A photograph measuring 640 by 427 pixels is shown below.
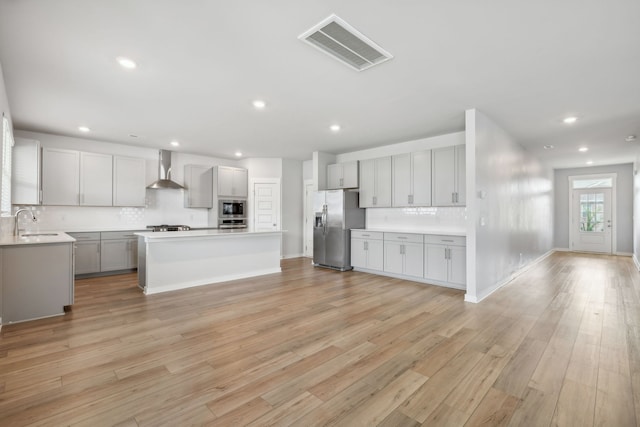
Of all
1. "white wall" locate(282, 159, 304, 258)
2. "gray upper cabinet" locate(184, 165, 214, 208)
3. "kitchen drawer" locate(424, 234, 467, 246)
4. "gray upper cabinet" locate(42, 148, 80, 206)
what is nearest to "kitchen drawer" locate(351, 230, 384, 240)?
"kitchen drawer" locate(424, 234, 467, 246)

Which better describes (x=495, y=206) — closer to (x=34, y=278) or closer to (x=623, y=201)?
(x=34, y=278)

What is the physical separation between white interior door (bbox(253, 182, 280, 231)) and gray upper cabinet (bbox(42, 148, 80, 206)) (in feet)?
11.9

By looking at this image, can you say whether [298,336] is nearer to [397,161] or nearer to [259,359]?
[259,359]

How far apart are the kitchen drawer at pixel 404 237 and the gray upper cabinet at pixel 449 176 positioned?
0.69 m

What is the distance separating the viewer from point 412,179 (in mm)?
5594

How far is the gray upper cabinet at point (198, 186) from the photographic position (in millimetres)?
7047

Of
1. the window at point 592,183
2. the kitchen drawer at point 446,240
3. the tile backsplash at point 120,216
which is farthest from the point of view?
the window at point 592,183

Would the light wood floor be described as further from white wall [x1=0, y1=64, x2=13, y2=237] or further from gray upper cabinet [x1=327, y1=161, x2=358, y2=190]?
gray upper cabinet [x1=327, y1=161, x2=358, y2=190]

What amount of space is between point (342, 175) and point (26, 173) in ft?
19.1

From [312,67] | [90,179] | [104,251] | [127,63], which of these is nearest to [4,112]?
[127,63]

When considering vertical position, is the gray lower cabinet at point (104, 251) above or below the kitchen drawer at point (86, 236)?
below

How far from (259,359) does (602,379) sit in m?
2.59

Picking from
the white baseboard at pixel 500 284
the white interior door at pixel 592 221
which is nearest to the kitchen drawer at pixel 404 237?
the white baseboard at pixel 500 284

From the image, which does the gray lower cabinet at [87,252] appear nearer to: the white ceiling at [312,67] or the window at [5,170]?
the window at [5,170]
